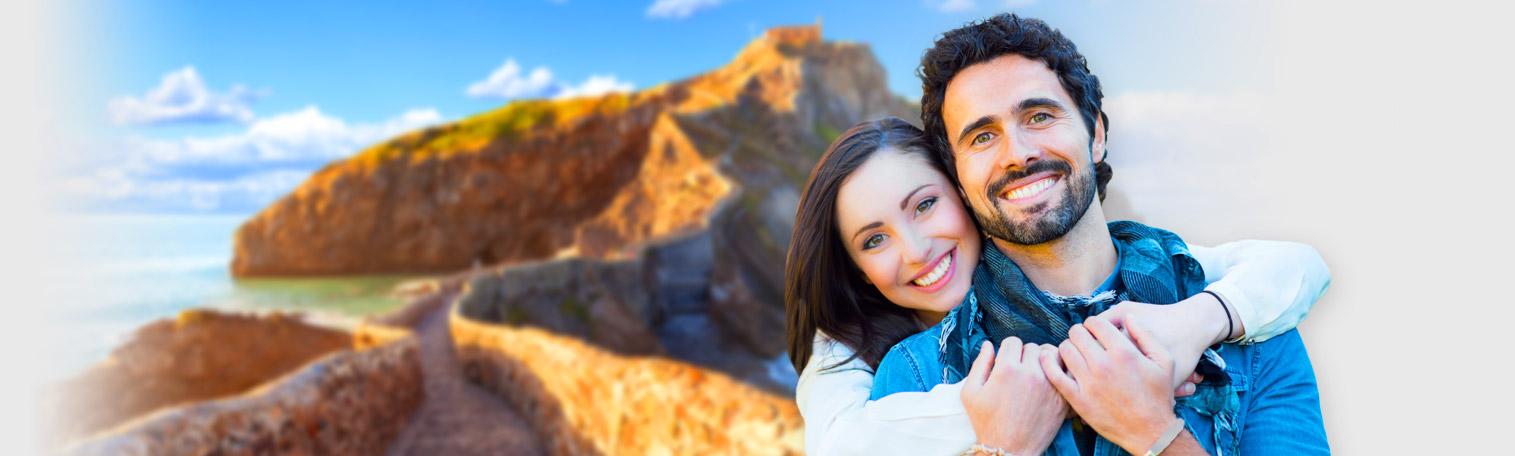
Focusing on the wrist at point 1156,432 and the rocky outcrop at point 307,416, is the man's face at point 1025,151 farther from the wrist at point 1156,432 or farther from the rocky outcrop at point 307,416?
the rocky outcrop at point 307,416

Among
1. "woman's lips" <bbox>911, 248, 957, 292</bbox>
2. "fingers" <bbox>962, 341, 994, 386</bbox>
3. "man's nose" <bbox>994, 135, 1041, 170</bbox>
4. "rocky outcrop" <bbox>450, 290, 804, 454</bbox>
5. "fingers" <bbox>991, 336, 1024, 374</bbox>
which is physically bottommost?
"rocky outcrop" <bbox>450, 290, 804, 454</bbox>

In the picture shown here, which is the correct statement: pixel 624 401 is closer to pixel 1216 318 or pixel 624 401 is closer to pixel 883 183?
pixel 883 183

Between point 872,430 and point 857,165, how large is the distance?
785mm

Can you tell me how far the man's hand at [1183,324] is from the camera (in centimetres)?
160

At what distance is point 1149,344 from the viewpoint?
157 centimetres

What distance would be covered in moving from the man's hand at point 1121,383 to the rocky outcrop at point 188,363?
23823mm

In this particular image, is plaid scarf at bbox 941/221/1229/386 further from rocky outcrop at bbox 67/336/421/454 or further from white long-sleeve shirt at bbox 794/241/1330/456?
rocky outcrop at bbox 67/336/421/454

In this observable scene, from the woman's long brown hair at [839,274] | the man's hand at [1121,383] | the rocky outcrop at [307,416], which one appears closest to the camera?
the man's hand at [1121,383]

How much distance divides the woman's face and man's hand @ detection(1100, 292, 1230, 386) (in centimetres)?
54

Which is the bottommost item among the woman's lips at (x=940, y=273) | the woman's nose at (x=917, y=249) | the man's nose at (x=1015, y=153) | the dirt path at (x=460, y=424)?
the dirt path at (x=460, y=424)

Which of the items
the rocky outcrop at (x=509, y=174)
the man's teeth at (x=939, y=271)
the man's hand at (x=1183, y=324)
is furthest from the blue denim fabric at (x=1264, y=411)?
the rocky outcrop at (x=509, y=174)

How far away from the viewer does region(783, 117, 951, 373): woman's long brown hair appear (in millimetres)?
2232

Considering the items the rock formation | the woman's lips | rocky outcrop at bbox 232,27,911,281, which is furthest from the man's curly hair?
rocky outcrop at bbox 232,27,911,281

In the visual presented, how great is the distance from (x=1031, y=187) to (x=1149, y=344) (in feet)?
1.47
